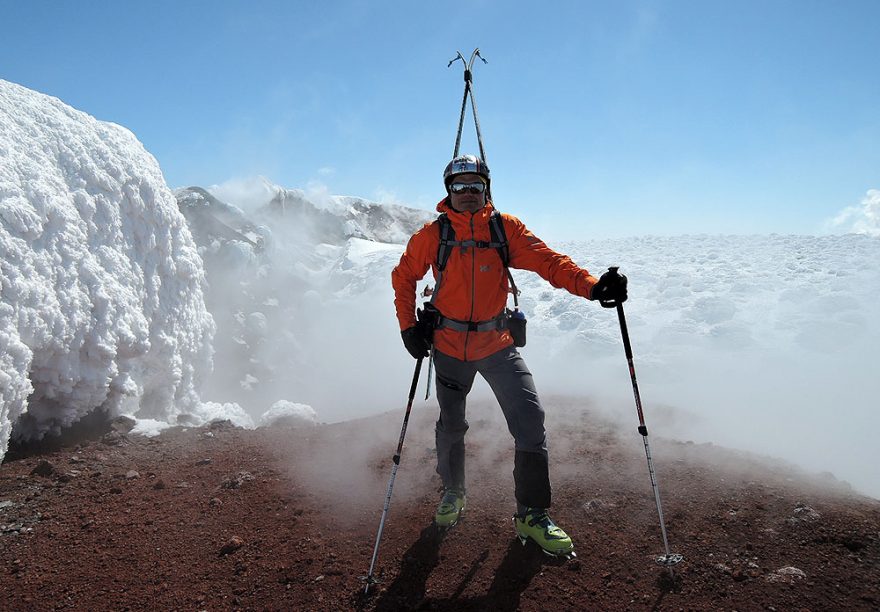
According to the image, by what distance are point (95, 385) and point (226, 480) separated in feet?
8.81

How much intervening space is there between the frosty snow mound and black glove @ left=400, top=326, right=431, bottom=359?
14.2 feet

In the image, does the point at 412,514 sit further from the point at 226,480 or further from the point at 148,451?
the point at 148,451

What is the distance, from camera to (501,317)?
13.9 ft

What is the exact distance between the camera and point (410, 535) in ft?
13.5

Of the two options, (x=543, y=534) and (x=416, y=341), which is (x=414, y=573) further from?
(x=416, y=341)

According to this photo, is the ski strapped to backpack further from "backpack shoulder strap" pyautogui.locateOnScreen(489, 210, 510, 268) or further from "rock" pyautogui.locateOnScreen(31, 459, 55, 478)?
"rock" pyautogui.locateOnScreen(31, 459, 55, 478)

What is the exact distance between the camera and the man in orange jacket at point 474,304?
13.0ft

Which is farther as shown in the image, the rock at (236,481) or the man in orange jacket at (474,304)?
the rock at (236,481)

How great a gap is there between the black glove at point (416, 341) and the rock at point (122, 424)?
496 centimetres

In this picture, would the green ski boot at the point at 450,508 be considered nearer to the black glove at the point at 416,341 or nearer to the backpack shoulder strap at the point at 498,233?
the black glove at the point at 416,341

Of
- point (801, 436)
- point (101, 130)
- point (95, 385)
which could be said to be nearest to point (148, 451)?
point (95, 385)

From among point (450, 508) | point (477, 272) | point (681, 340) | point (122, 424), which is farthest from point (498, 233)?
point (681, 340)

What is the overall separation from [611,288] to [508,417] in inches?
51.7

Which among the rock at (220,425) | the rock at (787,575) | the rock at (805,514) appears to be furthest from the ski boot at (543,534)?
the rock at (220,425)
